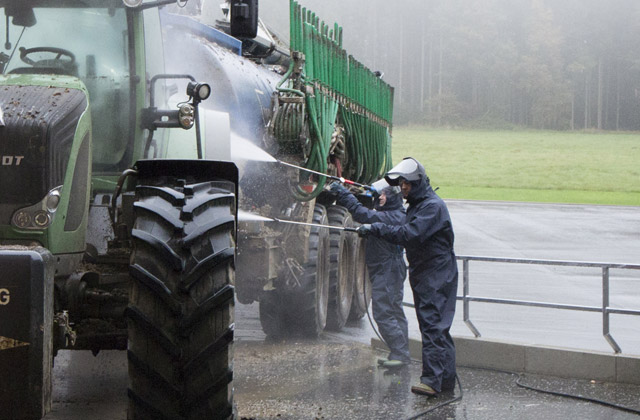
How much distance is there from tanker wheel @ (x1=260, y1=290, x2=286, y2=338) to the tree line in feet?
239

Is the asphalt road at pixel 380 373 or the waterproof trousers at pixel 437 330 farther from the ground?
the waterproof trousers at pixel 437 330

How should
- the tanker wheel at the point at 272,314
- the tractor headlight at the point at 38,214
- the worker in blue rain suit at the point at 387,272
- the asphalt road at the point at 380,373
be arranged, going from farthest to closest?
1. the tanker wheel at the point at 272,314
2. the worker in blue rain suit at the point at 387,272
3. the asphalt road at the point at 380,373
4. the tractor headlight at the point at 38,214

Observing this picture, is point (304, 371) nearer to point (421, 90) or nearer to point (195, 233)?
point (195, 233)

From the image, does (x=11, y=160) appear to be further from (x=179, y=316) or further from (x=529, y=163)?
(x=529, y=163)

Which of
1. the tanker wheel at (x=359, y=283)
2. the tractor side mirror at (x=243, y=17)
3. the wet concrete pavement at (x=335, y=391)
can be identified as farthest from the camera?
the tanker wheel at (x=359, y=283)

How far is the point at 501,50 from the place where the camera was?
90.1 m

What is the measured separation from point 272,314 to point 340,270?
105 cm

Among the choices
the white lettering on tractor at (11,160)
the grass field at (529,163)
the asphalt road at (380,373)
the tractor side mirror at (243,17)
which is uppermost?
the tractor side mirror at (243,17)

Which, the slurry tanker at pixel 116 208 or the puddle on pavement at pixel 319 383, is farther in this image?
the puddle on pavement at pixel 319 383

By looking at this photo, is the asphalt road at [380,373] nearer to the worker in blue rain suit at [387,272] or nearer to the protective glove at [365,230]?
the worker in blue rain suit at [387,272]

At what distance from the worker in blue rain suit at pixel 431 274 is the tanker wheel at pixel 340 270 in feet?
9.24

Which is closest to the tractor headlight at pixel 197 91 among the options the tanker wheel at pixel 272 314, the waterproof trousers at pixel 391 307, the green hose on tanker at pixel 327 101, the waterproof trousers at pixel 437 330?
the waterproof trousers at pixel 437 330

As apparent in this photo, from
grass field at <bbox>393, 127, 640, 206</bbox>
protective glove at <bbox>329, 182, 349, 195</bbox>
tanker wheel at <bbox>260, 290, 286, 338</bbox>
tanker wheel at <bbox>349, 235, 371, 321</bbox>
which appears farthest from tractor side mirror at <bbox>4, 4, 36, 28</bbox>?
grass field at <bbox>393, 127, 640, 206</bbox>

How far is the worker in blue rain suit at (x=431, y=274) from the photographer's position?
8.18 m
